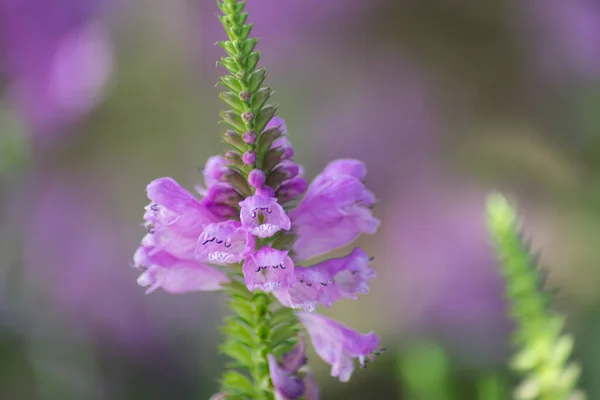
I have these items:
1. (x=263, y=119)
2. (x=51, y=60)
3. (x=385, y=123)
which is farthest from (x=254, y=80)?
(x=385, y=123)

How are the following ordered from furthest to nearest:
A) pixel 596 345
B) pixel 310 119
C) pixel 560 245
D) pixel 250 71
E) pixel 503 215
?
pixel 310 119
pixel 560 245
pixel 596 345
pixel 503 215
pixel 250 71

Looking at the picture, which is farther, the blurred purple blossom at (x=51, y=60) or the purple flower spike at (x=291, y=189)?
the blurred purple blossom at (x=51, y=60)

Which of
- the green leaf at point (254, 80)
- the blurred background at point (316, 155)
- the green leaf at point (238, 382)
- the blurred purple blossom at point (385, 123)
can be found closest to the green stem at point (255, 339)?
the green leaf at point (238, 382)

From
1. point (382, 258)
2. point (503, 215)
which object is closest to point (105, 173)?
point (382, 258)

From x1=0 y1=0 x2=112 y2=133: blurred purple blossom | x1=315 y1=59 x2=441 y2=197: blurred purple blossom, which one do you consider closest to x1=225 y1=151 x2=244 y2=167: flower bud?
x1=0 y1=0 x2=112 y2=133: blurred purple blossom

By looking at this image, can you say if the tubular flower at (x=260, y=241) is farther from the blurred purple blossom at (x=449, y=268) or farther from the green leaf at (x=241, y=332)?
the blurred purple blossom at (x=449, y=268)

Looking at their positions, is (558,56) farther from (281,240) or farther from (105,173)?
(281,240)

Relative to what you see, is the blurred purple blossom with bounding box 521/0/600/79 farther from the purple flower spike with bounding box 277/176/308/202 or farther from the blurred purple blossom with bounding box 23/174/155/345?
the purple flower spike with bounding box 277/176/308/202
